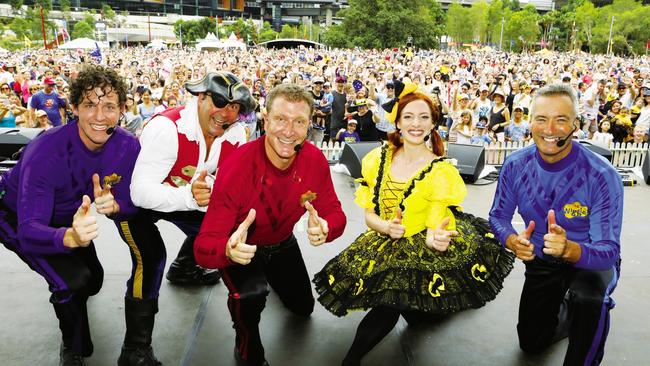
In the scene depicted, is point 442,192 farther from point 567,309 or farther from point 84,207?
point 84,207

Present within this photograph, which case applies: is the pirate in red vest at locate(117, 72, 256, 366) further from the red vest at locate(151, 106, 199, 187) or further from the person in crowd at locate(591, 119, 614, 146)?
the person in crowd at locate(591, 119, 614, 146)

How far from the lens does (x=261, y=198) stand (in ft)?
9.32

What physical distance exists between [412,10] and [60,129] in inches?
2093

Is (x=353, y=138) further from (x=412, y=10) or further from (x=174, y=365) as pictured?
(x=412, y=10)

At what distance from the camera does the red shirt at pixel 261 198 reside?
268 centimetres

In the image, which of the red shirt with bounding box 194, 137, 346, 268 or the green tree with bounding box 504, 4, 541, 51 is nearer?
the red shirt with bounding box 194, 137, 346, 268

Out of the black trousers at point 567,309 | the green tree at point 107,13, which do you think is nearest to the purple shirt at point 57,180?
the black trousers at point 567,309

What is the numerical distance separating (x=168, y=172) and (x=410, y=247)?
1476 millimetres

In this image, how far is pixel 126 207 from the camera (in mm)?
2916

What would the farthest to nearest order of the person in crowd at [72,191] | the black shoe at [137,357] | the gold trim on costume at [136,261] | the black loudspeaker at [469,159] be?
the black loudspeaker at [469,159], the gold trim on costume at [136,261], the black shoe at [137,357], the person in crowd at [72,191]

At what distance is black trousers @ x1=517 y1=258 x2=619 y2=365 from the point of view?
2557 millimetres

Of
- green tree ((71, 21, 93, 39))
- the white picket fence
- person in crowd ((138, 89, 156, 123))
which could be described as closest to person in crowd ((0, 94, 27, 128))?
person in crowd ((138, 89, 156, 123))

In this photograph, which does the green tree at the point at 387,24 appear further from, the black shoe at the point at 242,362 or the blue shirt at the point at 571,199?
the black shoe at the point at 242,362

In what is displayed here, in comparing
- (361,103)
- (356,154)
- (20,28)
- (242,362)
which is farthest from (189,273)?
(20,28)
